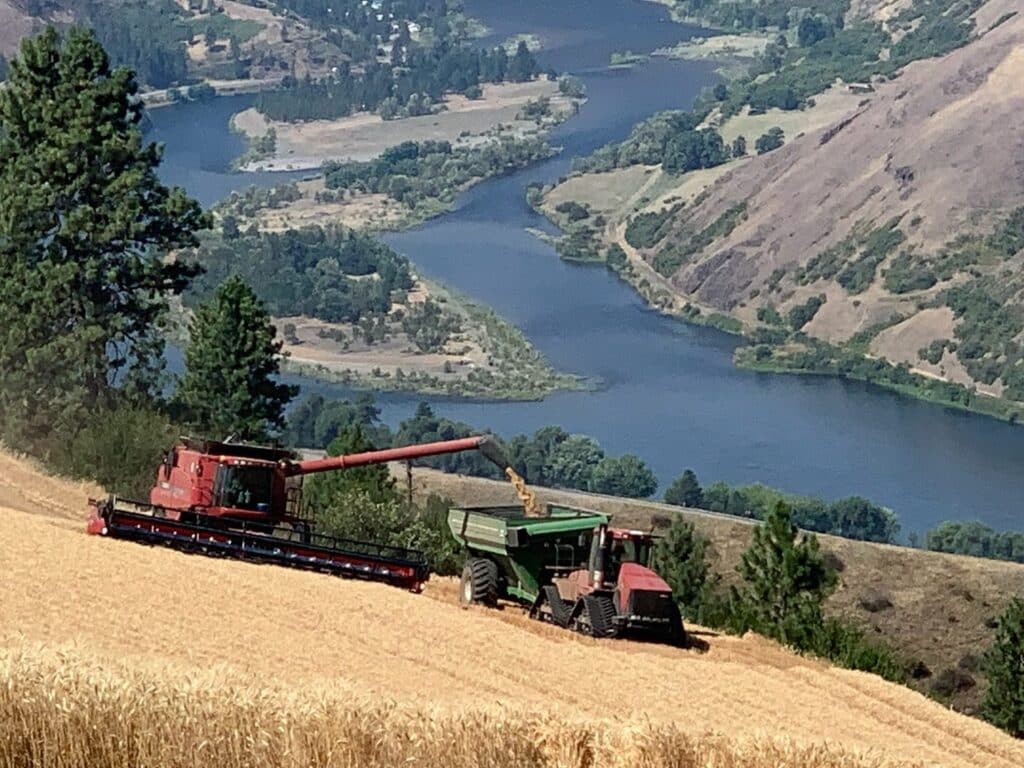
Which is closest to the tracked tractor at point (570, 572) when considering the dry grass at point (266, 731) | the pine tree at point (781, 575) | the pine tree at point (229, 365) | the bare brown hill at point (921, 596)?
the pine tree at point (781, 575)

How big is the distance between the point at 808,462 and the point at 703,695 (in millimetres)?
128137

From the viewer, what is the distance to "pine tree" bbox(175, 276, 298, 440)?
67438 millimetres

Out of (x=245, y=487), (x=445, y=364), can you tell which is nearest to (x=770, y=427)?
(x=445, y=364)

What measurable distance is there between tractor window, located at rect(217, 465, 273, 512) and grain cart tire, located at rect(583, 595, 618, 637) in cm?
824

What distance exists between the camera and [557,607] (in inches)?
1483

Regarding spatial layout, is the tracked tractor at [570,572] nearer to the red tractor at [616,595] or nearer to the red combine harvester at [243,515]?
the red tractor at [616,595]

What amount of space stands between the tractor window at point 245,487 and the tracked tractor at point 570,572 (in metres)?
3.92

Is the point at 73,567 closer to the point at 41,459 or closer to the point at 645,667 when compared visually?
the point at 645,667

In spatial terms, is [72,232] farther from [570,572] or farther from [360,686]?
[360,686]

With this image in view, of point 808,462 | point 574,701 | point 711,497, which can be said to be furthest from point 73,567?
point 808,462

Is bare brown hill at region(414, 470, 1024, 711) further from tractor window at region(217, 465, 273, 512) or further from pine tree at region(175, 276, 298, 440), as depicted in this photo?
tractor window at region(217, 465, 273, 512)

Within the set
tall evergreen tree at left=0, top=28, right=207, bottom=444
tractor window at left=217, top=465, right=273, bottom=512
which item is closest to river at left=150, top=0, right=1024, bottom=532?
tall evergreen tree at left=0, top=28, right=207, bottom=444

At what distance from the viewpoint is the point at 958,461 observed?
16200 centimetres

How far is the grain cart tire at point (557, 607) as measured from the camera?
123 ft
